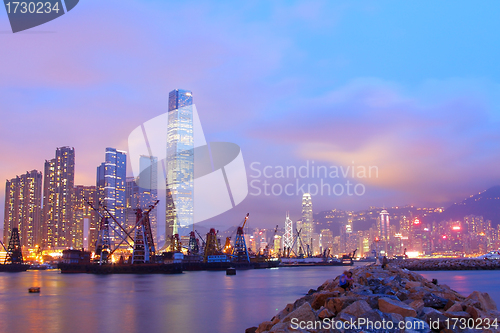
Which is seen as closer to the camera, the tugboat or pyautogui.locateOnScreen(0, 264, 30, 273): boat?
pyautogui.locateOnScreen(0, 264, 30, 273): boat

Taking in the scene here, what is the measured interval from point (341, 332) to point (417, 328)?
163 centimetres

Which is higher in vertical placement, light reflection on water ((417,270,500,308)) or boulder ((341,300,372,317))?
boulder ((341,300,372,317))

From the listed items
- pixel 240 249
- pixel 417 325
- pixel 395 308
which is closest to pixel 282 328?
pixel 395 308

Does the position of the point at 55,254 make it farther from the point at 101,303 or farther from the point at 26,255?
the point at 101,303

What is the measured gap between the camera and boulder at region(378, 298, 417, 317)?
10.2m

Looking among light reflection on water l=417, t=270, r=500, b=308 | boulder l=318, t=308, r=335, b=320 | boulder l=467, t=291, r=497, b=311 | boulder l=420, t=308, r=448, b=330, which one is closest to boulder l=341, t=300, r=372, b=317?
boulder l=318, t=308, r=335, b=320

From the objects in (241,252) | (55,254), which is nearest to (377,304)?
(241,252)

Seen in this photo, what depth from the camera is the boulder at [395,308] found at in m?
10.2

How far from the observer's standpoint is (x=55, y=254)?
187625 mm

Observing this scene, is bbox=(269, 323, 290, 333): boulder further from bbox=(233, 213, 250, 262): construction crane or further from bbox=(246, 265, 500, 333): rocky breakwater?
bbox=(233, 213, 250, 262): construction crane

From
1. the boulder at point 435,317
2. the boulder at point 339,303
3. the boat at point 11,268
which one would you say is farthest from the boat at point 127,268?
the boulder at point 435,317

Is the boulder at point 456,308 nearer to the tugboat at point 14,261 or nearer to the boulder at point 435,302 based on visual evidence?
the boulder at point 435,302

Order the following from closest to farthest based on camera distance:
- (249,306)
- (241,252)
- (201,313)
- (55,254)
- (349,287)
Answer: (349,287)
(201,313)
(249,306)
(241,252)
(55,254)

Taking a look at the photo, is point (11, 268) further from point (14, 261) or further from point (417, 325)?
point (417, 325)
